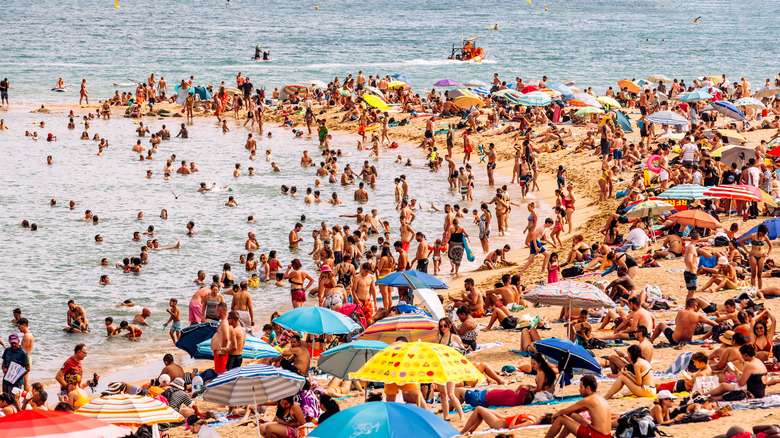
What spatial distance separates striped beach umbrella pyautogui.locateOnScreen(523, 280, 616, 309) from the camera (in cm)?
1143

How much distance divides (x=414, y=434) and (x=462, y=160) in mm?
25052

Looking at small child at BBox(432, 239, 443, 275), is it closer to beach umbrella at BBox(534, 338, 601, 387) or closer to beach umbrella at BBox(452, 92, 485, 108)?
beach umbrella at BBox(534, 338, 601, 387)

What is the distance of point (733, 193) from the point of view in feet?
54.7

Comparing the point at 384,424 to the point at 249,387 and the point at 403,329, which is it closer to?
the point at 249,387

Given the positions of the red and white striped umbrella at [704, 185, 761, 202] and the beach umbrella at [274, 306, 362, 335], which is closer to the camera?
the beach umbrella at [274, 306, 362, 335]

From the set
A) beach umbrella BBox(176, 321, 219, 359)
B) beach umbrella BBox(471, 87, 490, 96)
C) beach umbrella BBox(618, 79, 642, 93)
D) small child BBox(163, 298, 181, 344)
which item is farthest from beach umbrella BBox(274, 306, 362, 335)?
beach umbrella BBox(618, 79, 642, 93)

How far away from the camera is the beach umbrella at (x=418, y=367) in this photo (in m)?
8.37

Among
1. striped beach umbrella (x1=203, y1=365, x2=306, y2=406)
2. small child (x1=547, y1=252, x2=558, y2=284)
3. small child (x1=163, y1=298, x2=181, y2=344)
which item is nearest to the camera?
striped beach umbrella (x1=203, y1=365, x2=306, y2=406)

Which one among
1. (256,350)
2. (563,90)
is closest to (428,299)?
(256,350)

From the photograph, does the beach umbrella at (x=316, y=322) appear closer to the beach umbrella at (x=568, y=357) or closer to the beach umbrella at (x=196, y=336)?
the beach umbrella at (x=196, y=336)

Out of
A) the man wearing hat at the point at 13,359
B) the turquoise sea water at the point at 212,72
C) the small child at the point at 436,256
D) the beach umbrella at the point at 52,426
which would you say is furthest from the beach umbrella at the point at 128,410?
the small child at the point at 436,256

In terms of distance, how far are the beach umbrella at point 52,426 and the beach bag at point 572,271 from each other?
11.4 metres

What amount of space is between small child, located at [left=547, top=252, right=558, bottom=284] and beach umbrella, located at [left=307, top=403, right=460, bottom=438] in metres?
9.51

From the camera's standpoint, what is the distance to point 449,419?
966 cm
